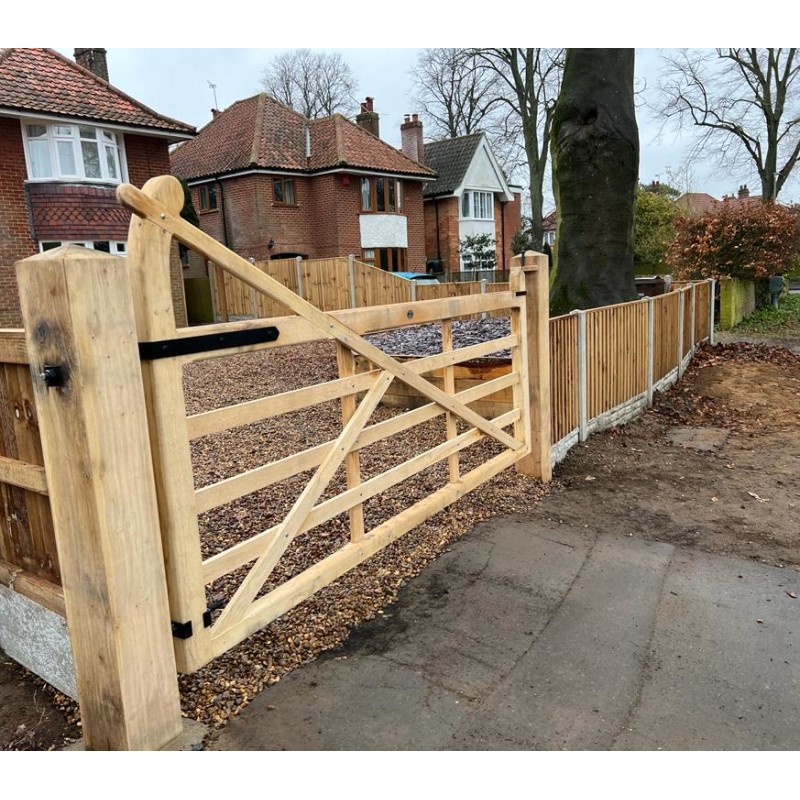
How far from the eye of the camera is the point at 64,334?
7.12 feet

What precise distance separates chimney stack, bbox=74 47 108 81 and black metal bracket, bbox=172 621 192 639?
23.2 metres

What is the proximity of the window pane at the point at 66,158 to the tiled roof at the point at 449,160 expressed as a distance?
1977 centimetres

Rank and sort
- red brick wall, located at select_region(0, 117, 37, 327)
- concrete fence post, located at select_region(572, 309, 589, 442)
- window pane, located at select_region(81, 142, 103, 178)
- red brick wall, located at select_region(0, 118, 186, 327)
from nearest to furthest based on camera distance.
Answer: concrete fence post, located at select_region(572, 309, 589, 442)
red brick wall, located at select_region(0, 117, 37, 327)
red brick wall, located at select_region(0, 118, 186, 327)
window pane, located at select_region(81, 142, 103, 178)

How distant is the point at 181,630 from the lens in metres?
2.59

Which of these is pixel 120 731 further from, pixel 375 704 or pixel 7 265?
pixel 7 265

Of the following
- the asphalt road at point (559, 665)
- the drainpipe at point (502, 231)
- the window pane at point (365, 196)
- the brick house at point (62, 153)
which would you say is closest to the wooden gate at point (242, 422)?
the asphalt road at point (559, 665)

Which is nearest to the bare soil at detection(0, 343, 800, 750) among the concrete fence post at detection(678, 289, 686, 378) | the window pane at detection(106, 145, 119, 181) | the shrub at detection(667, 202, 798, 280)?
the concrete fence post at detection(678, 289, 686, 378)

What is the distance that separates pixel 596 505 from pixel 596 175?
6089 millimetres

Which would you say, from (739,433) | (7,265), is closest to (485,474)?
(739,433)

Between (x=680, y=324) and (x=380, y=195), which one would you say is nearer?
(x=680, y=324)

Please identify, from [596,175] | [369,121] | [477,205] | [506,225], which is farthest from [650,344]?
[506,225]

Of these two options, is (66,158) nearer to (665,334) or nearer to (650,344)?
(665,334)

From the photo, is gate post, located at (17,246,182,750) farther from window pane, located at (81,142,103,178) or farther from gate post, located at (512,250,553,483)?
window pane, located at (81,142,103,178)

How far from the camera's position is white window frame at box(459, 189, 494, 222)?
35.3 m
